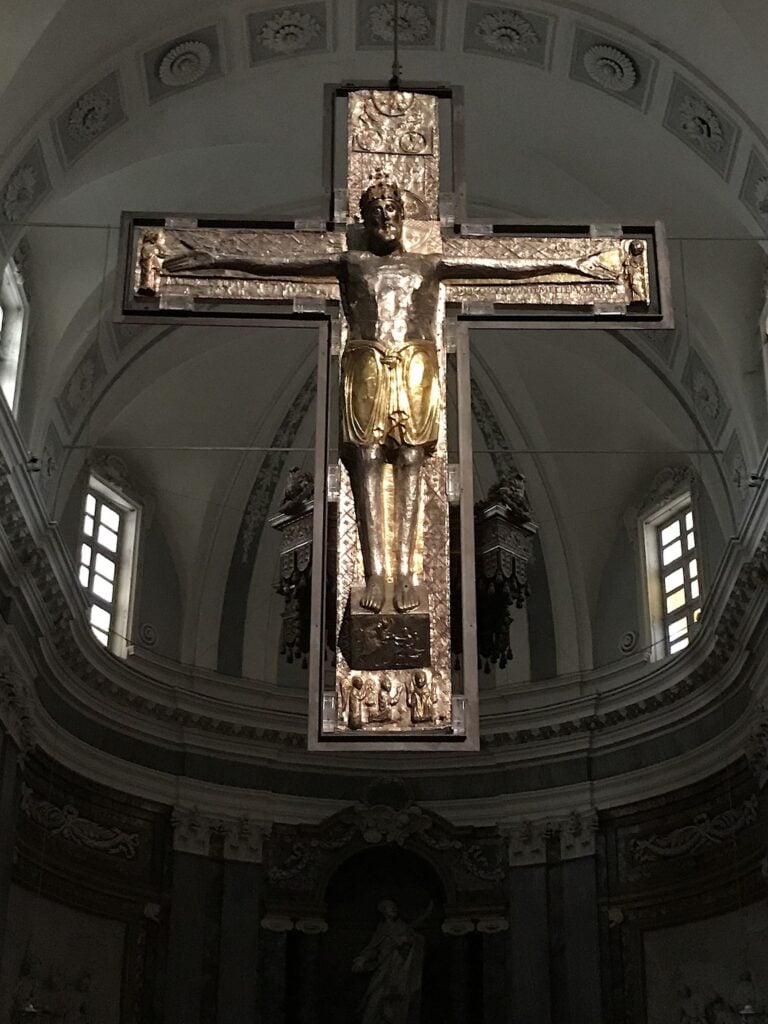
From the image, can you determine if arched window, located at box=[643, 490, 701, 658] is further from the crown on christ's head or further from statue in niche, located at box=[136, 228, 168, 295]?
statue in niche, located at box=[136, 228, 168, 295]

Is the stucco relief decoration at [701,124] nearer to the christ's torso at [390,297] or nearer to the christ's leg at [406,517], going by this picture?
the christ's torso at [390,297]

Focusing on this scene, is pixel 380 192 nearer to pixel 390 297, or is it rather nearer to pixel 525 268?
pixel 390 297

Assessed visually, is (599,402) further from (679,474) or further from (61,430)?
(61,430)

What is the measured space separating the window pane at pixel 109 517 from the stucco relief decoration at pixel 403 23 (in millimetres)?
5991

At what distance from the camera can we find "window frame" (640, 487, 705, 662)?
49.5 ft

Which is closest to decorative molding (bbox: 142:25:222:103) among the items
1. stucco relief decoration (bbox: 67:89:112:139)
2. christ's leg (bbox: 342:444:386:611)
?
stucco relief decoration (bbox: 67:89:112:139)

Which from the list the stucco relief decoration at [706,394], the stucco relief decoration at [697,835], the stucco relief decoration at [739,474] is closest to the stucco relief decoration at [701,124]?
the stucco relief decoration at [706,394]

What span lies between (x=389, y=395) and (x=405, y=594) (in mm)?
904

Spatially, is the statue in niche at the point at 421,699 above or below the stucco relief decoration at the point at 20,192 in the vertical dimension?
below

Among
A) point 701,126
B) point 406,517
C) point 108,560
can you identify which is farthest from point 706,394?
point 406,517

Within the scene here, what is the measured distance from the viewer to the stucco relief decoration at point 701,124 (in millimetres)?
11391

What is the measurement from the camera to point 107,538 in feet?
51.3

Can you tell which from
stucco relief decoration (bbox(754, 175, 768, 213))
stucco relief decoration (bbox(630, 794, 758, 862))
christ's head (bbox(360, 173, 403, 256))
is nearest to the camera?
christ's head (bbox(360, 173, 403, 256))

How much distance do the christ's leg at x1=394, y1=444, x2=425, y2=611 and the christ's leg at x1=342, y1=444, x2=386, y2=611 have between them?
0.06 meters
